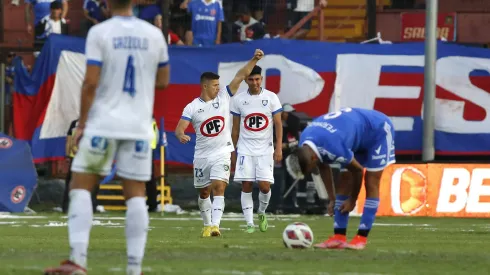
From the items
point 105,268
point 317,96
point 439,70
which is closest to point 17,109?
point 317,96

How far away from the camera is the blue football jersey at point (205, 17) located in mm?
26969

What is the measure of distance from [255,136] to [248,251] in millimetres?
6509

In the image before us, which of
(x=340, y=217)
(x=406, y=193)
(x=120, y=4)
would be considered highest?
(x=120, y=4)

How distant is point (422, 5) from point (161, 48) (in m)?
20.7

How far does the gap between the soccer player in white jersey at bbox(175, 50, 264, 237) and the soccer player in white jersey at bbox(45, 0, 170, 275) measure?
25.7 feet

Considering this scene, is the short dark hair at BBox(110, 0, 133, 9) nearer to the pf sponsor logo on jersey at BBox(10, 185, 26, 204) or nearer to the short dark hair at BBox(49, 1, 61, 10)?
the pf sponsor logo on jersey at BBox(10, 185, 26, 204)

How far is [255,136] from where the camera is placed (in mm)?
19203

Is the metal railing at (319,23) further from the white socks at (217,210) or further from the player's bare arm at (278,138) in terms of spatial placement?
the white socks at (217,210)

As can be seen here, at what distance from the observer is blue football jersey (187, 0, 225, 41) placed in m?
27.0

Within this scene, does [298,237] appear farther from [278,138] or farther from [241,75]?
[278,138]

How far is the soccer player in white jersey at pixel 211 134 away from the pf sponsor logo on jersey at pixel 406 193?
7.19m

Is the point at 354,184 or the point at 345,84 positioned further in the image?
the point at 345,84

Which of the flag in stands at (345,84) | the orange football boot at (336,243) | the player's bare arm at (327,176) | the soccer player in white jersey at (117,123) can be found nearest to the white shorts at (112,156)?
the soccer player in white jersey at (117,123)

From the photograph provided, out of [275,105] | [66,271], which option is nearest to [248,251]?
[66,271]
